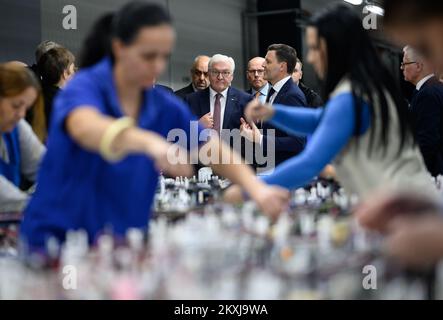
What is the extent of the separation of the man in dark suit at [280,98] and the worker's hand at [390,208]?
145 inches

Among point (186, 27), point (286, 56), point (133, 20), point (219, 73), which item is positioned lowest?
point (133, 20)

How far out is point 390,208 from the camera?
5.21 ft

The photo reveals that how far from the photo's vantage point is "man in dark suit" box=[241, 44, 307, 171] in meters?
5.82

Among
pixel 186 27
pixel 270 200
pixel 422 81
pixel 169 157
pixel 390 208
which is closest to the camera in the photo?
pixel 390 208

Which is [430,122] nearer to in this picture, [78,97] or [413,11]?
[78,97]

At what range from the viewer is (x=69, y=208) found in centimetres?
239

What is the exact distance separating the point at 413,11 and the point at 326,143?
4.08 feet

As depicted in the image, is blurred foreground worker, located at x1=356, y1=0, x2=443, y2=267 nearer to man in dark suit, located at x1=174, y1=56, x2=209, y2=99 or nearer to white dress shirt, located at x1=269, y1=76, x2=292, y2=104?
white dress shirt, located at x1=269, y1=76, x2=292, y2=104

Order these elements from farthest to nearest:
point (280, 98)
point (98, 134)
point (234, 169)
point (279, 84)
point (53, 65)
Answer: point (279, 84), point (280, 98), point (53, 65), point (234, 169), point (98, 134)

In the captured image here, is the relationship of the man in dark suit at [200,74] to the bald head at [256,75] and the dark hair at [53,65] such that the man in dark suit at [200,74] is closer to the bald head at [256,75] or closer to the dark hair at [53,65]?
the bald head at [256,75]

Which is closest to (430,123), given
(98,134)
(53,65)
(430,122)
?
(430,122)

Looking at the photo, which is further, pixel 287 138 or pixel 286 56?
pixel 286 56

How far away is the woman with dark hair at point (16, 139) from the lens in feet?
9.60
